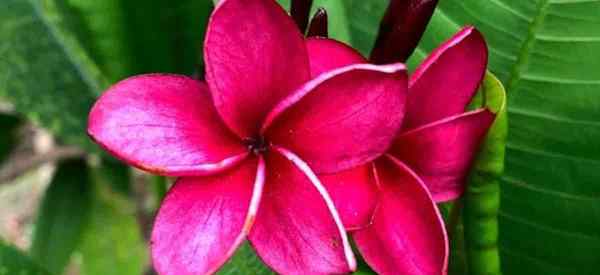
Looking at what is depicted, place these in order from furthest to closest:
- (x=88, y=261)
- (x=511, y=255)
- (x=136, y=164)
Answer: (x=88, y=261)
(x=511, y=255)
(x=136, y=164)

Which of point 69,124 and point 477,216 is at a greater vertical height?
point 477,216

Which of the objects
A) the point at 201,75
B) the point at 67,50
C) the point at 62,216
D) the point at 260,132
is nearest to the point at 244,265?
Answer: the point at 260,132

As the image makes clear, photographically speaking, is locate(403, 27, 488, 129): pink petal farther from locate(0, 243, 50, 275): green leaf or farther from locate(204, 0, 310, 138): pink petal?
locate(0, 243, 50, 275): green leaf

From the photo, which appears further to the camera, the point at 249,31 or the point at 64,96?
the point at 64,96

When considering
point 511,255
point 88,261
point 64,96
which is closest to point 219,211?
point 511,255

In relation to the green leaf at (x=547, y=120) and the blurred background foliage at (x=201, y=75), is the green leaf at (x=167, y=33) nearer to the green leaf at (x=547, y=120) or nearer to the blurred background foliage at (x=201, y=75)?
the blurred background foliage at (x=201, y=75)

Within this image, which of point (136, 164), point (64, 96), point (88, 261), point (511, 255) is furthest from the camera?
point (88, 261)

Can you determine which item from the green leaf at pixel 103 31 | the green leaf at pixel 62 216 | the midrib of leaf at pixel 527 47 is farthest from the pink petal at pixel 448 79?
the green leaf at pixel 62 216

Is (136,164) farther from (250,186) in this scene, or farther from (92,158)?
(92,158)
